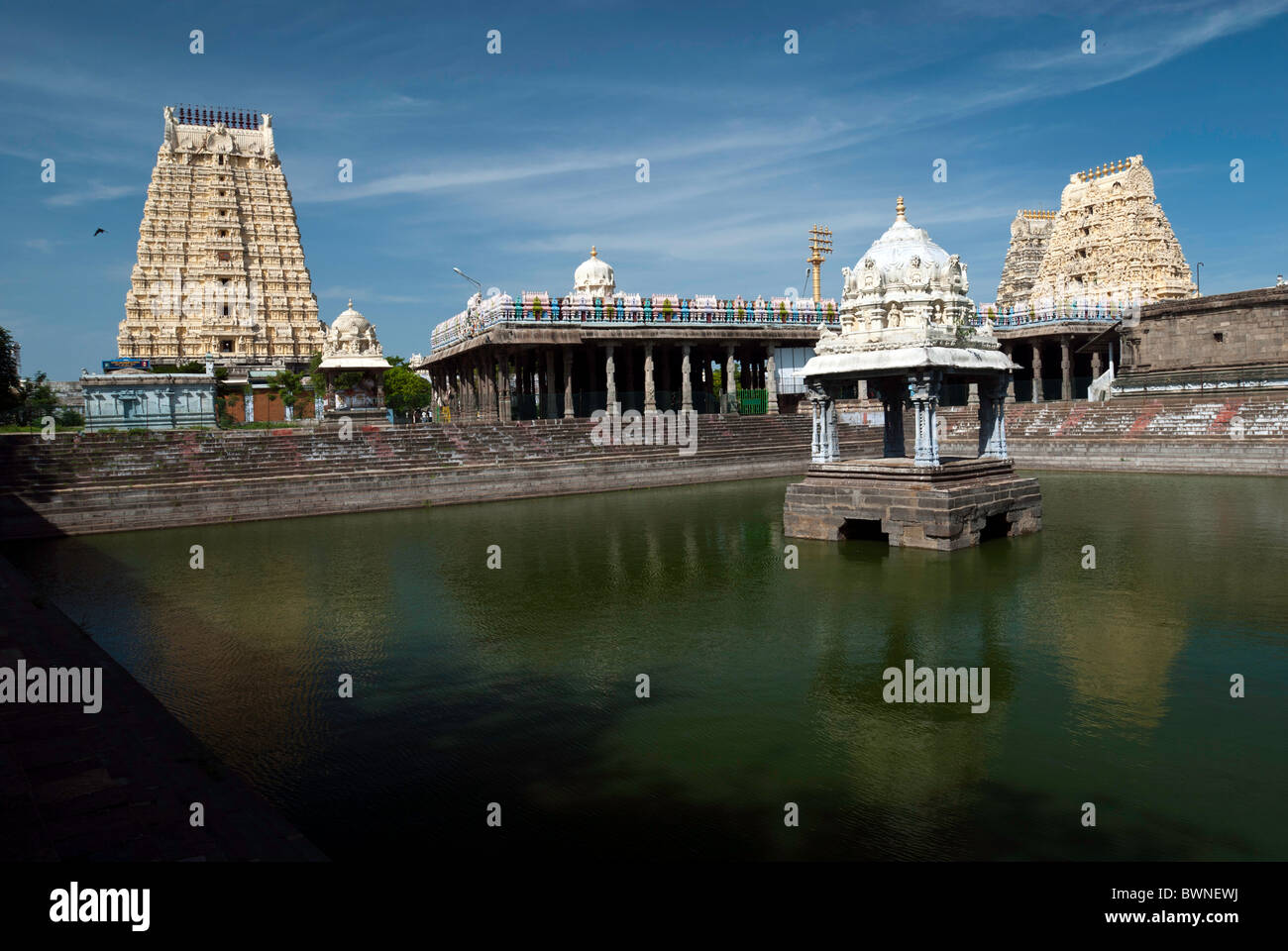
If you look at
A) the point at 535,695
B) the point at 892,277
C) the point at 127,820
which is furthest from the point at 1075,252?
the point at 127,820

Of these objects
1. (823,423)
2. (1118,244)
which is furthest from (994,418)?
(1118,244)

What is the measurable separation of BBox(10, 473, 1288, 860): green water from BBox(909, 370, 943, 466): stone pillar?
1.84 meters

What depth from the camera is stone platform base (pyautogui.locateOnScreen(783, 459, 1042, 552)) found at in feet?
48.7

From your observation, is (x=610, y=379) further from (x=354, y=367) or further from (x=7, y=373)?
(x=7, y=373)

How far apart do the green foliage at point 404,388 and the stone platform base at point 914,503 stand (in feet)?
157

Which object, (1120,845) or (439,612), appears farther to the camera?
(439,612)

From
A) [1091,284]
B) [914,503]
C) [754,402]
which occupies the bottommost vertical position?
[914,503]

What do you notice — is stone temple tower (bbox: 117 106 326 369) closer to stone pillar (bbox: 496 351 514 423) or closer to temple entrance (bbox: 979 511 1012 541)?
stone pillar (bbox: 496 351 514 423)

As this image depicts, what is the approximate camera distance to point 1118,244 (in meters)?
53.2

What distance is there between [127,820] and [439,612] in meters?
6.50

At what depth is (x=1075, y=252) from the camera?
56.3 meters

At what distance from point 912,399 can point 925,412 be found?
0.76 metres

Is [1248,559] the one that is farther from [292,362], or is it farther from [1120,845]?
[292,362]

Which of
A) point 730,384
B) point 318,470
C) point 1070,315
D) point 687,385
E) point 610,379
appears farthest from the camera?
point 1070,315
